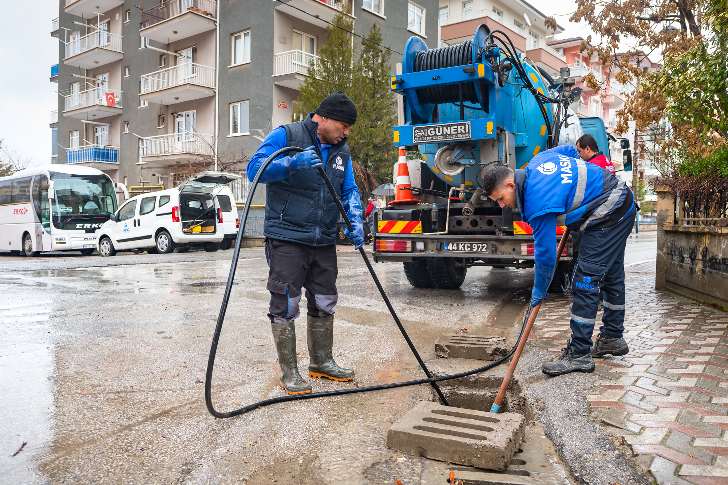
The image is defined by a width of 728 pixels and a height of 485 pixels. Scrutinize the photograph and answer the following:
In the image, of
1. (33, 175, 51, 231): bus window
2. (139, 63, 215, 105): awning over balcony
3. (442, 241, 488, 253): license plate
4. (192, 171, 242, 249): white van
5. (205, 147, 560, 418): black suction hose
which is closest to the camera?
(205, 147, 560, 418): black suction hose

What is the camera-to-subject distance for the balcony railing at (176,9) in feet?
86.7

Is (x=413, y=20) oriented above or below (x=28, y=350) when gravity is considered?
above

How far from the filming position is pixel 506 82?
755 centimetres

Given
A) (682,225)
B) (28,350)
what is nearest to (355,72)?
(682,225)

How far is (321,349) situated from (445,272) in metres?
4.70

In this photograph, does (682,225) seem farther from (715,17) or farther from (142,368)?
(142,368)

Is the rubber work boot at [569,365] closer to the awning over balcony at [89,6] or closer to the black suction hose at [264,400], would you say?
the black suction hose at [264,400]

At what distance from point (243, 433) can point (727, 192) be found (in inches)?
229

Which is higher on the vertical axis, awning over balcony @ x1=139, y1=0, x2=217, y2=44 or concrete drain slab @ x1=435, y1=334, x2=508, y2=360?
awning over balcony @ x1=139, y1=0, x2=217, y2=44

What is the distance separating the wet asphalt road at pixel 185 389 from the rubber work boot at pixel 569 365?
89 centimetres

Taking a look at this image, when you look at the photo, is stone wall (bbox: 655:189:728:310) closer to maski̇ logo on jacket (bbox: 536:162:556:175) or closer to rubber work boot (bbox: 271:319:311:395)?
maski̇ logo on jacket (bbox: 536:162:556:175)

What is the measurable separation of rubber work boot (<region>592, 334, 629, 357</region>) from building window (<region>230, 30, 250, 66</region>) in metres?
23.5

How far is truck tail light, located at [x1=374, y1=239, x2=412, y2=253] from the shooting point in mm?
7758

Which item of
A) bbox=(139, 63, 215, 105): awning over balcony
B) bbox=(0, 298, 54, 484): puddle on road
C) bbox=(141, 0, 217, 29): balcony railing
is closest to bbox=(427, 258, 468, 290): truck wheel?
bbox=(0, 298, 54, 484): puddle on road
